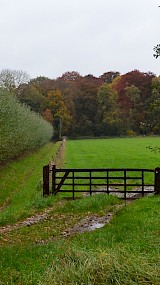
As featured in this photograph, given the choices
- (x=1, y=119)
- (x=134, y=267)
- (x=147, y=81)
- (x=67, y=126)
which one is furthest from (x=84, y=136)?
(x=134, y=267)

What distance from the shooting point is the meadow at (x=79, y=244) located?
636cm

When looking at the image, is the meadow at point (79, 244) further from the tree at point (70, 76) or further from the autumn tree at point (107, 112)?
the tree at point (70, 76)

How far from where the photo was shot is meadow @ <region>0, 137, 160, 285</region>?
251 inches

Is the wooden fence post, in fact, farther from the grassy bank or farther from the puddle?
the puddle

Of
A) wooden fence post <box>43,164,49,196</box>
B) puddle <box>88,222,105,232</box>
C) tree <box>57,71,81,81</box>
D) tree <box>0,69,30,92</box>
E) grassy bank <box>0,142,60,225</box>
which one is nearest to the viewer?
puddle <box>88,222,105,232</box>

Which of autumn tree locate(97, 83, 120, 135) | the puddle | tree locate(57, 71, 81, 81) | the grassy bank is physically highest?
tree locate(57, 71, 81, 81)

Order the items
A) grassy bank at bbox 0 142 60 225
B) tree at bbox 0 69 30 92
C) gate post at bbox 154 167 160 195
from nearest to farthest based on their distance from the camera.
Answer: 1. grassy bank at bbox 0 142 60 225
2. gate post at bbox 154 167 160 195
3. tree at bbox 0 69 30 92


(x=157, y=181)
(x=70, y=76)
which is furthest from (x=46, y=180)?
(x=70, y=76)

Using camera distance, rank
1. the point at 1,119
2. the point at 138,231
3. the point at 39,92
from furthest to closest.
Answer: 1. the point at 39,92
2. the point at 1,119
3. the point at 138,231

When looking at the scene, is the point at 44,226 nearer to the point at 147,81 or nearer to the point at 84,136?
the point at 84,136

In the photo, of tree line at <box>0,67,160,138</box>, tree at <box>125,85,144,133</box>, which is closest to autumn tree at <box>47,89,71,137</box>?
tree line at <box>0,67,160,138</box>

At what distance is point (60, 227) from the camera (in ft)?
48.0

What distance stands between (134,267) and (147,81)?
405ft

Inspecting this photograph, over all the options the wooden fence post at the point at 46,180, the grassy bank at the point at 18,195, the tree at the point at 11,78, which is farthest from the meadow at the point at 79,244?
the tree at the point at 11,78
